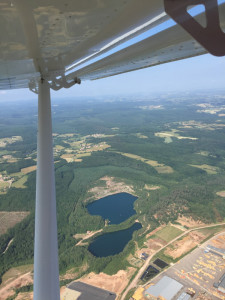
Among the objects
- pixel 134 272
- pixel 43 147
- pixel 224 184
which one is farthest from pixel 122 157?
pixel 43 147

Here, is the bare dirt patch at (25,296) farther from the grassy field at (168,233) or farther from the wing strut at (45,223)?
the wing strut at (45,223)

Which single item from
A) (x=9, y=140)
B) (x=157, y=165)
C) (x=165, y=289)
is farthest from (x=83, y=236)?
(x=9, y=140)

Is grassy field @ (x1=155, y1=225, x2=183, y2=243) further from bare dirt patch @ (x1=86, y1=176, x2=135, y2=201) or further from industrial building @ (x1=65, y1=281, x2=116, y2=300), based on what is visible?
bare dirt patch @ (x1=86, y1=176, x2=135, y2=201)

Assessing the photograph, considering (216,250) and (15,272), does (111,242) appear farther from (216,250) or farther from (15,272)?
(216,250)

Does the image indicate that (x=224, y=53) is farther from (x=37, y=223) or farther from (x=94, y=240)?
(x=94, y=240)

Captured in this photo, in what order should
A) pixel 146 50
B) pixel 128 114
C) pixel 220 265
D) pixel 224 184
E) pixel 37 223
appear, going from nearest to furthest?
pixel 146 50 → pixel 37 223 → pixel 220 265 → pixel 224 184 → pixel 128 114

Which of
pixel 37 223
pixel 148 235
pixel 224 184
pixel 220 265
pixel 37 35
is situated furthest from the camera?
pixel 224 184

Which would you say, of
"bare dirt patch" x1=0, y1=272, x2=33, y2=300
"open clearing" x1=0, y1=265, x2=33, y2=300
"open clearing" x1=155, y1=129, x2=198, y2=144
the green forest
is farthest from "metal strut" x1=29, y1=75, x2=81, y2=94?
"open clearing" x1=155, y1=129, x2=198, y2=144
